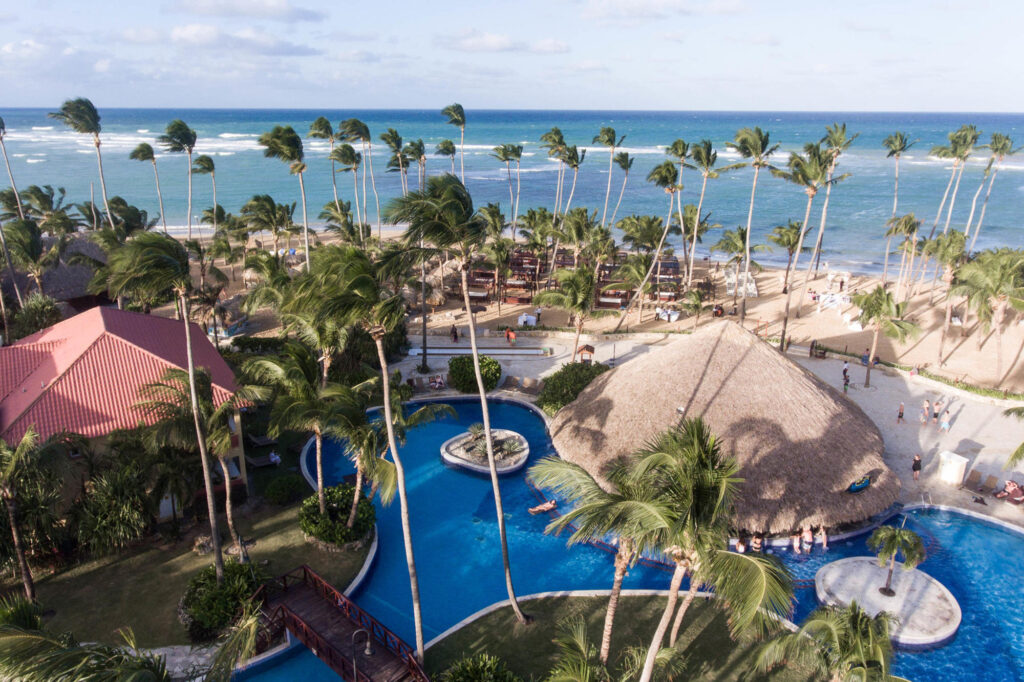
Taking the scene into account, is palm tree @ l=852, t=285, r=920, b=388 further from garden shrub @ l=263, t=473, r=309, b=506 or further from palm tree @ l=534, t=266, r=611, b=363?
garden shrub @ l=263, t=473, r=309, b=506

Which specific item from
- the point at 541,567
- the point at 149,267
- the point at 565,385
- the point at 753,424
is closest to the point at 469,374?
the point at 565,385

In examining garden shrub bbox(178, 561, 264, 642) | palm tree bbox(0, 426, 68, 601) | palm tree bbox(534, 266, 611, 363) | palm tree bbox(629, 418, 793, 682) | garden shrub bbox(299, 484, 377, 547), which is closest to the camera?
palm tree bbox(629, 418, 793, 682)

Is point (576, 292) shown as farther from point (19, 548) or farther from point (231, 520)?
point (19, 548)

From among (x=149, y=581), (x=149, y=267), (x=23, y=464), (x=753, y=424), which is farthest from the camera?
(x=753, y=424)

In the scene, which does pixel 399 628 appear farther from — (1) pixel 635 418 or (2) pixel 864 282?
(2) pixel 864 282

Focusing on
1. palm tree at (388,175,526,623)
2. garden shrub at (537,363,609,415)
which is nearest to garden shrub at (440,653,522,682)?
palm tree at (388,175,526,623)

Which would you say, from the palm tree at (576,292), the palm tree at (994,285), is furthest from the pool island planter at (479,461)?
the palm tree at (994,285)

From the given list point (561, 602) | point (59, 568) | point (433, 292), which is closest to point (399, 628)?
point (561, 602)
